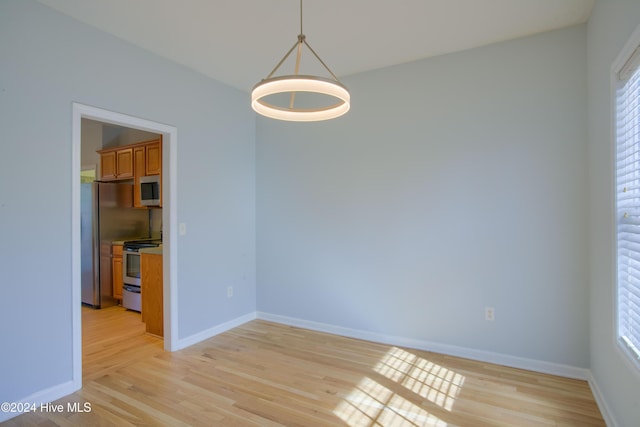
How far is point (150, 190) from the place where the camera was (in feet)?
14.3

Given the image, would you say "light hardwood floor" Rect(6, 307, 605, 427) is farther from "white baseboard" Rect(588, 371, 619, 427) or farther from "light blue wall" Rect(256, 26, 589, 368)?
"light blue wall" Rect(256, 26, 589, 368)

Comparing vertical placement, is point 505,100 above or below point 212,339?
above

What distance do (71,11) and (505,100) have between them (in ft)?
11.1

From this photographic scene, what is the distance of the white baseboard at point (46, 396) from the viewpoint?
2.11 metres

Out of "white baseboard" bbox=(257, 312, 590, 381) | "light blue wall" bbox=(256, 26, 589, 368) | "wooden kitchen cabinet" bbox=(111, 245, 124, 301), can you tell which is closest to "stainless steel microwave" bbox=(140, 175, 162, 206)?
"wooden kitchen cabinet" bbox=(111, 245, 124, 301)

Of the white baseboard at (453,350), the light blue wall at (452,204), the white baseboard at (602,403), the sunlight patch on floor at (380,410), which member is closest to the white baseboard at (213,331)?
the white baseboard at (453,350)

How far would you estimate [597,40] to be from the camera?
2.23m

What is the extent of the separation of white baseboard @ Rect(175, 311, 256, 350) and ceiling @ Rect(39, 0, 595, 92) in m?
2.70

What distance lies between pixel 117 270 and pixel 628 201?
209 inches

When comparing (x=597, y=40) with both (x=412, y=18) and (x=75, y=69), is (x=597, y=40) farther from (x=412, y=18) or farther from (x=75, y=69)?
(x=75, y=69)

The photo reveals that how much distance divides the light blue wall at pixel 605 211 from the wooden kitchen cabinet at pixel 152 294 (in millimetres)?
3690

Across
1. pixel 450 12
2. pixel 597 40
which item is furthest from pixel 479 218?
pixel 450 12

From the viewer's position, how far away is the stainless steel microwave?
4.29 m

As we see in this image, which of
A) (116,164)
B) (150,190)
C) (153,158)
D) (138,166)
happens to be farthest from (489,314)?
(116,164)
